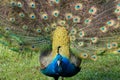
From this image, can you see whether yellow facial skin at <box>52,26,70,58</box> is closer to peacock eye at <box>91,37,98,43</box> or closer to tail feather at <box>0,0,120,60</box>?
tail feather at <box>0,0,120,60</box>

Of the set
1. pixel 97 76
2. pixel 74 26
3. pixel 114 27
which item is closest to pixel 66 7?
pixel 74 26

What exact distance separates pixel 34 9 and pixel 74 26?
597mm

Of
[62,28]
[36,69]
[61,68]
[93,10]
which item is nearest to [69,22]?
[62,28]

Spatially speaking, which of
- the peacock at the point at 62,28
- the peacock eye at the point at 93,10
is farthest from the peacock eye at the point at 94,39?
the peacock eye at the point at 93,10

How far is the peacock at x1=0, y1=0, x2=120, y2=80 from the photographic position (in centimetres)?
437

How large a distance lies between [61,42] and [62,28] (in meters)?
0.25

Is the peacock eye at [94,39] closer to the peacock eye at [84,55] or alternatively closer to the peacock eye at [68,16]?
the peacock eye at [84,55]

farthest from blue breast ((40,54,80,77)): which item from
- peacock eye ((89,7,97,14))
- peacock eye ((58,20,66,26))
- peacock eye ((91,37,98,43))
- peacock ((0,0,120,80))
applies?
peacock eye ((89,7,97,14))

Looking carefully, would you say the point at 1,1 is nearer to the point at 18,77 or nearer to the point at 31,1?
the point at 31,1

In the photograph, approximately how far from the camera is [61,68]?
4.04m

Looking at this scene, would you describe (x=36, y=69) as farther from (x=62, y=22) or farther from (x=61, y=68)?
(x=61, y=68)

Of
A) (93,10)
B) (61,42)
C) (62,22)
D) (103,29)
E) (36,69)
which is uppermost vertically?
(93,10)

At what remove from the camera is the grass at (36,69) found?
5039mm

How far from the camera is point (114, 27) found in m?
4.59
